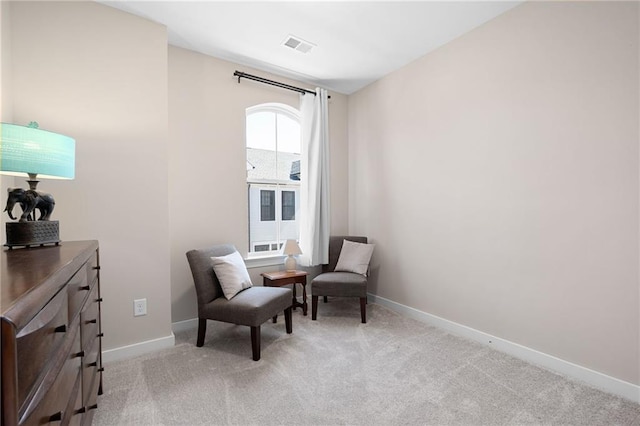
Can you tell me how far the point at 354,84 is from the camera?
3.82m

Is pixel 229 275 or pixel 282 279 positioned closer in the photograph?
pixel 229 275

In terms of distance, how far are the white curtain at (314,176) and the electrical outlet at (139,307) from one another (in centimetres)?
172

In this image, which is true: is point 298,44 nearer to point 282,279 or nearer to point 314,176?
point 314,176

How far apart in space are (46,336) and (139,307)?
1860mm

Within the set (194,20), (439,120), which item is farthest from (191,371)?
(439,120)

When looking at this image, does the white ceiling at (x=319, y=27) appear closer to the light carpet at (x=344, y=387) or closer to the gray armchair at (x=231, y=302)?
the gray armchair at (x=231, y=302)

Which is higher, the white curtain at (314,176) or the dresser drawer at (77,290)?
the white curtain at (314,176)

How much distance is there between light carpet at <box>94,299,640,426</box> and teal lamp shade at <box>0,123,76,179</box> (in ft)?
4.56

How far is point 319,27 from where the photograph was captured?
259cm

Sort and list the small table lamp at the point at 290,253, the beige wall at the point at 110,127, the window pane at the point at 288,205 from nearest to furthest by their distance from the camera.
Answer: the beige wall at the point at 110,127 → the small table lamp at the point at 290,253 → the window pane at the point at 288,205

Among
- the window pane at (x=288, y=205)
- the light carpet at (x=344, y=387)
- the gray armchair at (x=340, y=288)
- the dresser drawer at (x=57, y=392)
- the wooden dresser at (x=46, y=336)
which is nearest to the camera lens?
the wooden dresser at (x=46, y=336)

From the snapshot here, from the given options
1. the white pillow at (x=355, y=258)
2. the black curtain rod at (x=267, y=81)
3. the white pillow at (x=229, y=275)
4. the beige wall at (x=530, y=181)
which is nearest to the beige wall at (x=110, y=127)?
the white pillow at (x=229, y=275)

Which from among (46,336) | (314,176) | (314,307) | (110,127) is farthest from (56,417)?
(314,176)

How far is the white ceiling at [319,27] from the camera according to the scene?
2320mm
